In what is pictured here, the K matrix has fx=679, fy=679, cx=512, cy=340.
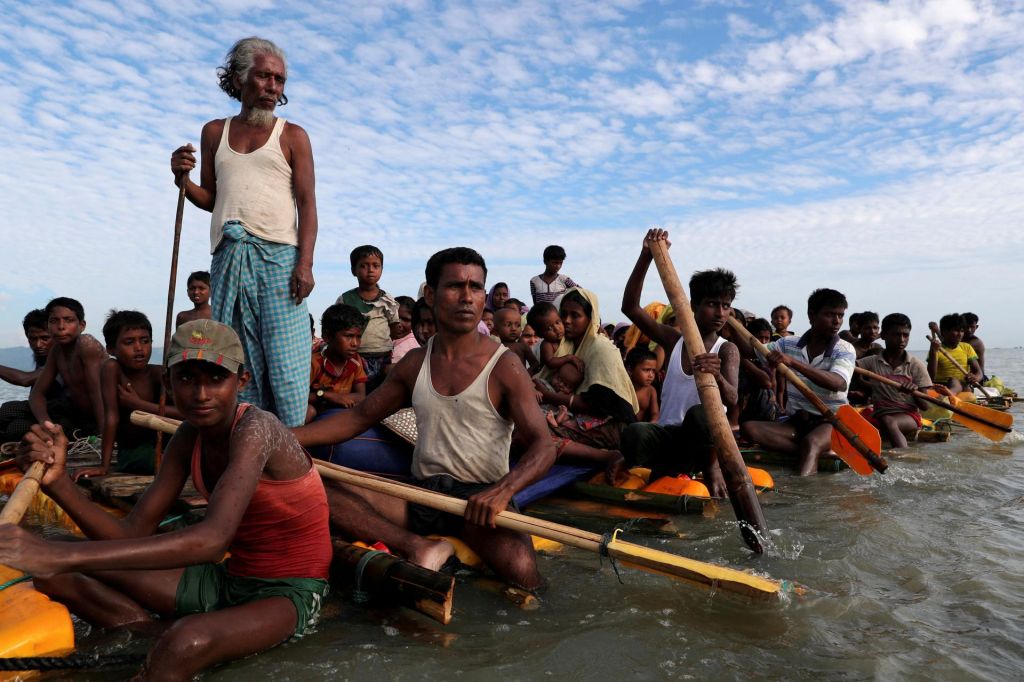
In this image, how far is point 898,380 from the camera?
7.68m

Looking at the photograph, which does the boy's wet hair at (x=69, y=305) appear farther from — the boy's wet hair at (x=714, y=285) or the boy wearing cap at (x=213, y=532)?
the boy's wet hair at (x=714, y=285)

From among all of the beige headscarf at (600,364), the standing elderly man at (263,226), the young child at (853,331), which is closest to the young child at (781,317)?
the young child at (853,331)

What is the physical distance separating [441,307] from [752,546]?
1923 millimetres

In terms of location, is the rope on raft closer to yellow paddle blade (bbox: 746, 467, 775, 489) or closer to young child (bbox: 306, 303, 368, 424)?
young child (bbox: 306, 303, 368, 424)

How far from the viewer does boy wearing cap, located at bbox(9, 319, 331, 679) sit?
2033 mm

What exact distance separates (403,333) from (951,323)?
376 inches

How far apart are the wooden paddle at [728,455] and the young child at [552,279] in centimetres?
531

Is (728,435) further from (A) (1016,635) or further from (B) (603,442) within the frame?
(B) (603,442)

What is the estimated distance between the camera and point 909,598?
2824mm

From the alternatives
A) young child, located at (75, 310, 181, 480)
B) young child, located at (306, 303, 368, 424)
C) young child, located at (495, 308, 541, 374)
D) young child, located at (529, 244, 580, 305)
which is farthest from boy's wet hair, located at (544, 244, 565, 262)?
young child, located at (75, 310, 181, 480)

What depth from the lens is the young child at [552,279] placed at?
9.11m

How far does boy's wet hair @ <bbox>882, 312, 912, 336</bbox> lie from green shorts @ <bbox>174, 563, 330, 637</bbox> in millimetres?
7664

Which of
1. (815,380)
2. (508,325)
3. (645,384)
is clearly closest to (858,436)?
(815,380)

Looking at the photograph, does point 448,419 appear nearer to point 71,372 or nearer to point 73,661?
point 73,661
